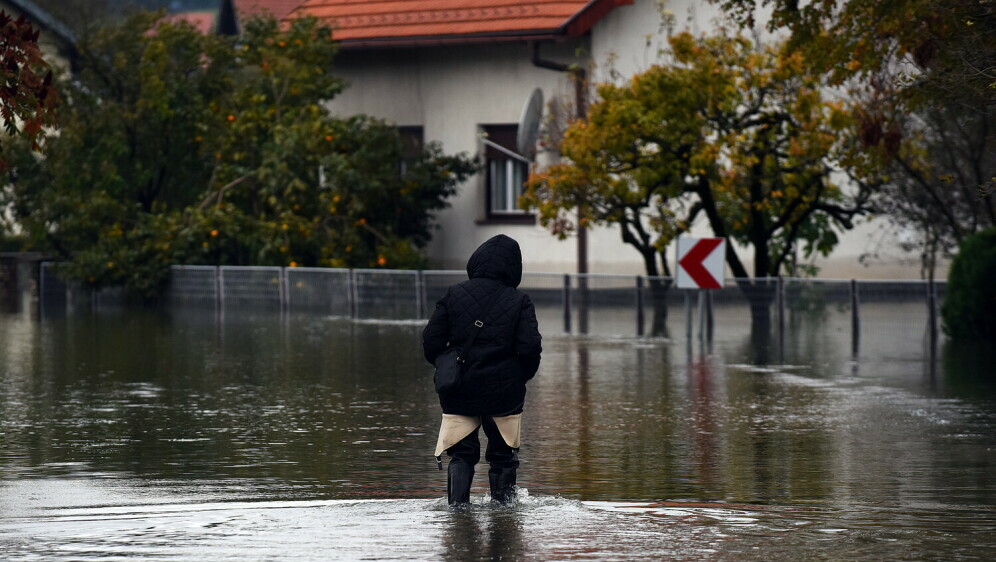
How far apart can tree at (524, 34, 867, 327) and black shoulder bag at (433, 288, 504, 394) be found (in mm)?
14889

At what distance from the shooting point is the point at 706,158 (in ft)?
82.0

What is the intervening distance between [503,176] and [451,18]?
3184 mm

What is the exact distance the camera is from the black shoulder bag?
31.6ft

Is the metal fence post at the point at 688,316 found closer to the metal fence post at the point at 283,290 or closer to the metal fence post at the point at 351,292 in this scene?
the metal fence post at the point at 351,292

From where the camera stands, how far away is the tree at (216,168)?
3247 centimetres

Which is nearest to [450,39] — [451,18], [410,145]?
[451,18]

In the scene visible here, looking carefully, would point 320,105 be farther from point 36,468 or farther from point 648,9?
point 36,468

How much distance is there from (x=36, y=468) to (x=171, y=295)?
21092 mm

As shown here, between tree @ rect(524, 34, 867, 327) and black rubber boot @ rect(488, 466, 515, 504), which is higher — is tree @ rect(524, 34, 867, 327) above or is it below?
above

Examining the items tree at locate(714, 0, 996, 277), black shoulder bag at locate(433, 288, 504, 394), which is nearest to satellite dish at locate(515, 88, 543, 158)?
tree at locate(714, 0, 996, 277)

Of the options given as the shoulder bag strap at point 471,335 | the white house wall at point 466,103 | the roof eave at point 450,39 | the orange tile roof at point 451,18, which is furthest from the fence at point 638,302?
the shoulder bag strap at point 471,335

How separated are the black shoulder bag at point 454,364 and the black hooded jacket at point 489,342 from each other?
2cm

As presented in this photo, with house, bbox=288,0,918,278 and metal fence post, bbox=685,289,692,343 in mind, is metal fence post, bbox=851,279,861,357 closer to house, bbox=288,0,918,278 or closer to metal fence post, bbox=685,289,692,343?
metal fence post, bbox=685,289,692,343

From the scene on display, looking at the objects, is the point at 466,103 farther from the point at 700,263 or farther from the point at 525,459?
the point at 525,459
